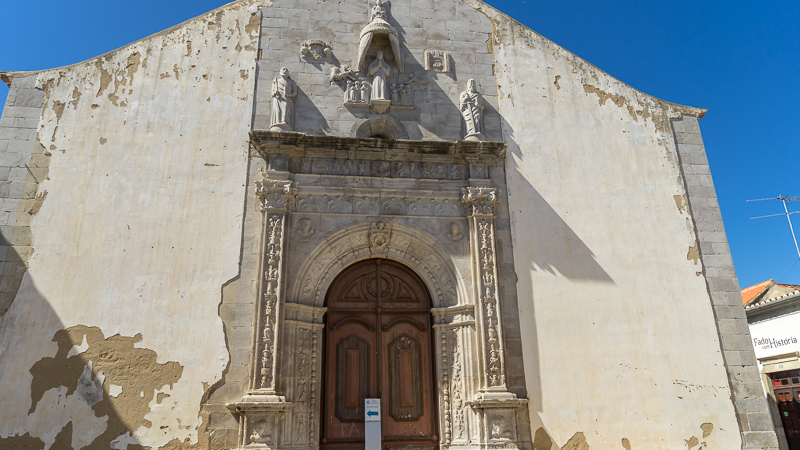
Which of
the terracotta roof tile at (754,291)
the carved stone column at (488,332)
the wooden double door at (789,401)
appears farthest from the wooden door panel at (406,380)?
the terracotta roof tile at (754,291)

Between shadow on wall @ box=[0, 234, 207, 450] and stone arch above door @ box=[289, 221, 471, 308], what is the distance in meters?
2.11

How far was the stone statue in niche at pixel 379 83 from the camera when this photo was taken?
8119 mm

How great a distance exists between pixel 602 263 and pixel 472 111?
9.42 feet

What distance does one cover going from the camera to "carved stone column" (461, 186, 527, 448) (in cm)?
670

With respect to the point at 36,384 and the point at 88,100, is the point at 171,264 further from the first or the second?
the point at 88,100

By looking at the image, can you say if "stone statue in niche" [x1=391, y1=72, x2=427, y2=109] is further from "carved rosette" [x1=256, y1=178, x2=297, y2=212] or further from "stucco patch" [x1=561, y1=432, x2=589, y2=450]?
"stucco patch" [x1=561, y1=432, x2=589, y2=450]

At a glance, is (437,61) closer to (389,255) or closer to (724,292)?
(389,255)

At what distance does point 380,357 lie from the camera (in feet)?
23.6

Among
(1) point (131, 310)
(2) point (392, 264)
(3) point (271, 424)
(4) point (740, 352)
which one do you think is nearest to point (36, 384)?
(1) point (131, 310)

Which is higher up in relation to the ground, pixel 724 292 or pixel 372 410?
pixel 724 292

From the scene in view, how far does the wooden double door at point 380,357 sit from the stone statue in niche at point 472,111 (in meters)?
2.20

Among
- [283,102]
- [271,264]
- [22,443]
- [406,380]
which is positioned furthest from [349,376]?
[283,102]

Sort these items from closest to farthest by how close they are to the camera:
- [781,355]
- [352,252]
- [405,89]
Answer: [352,252], [405,89], [781,355]

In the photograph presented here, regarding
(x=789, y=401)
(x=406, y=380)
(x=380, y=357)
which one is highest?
(x=380, y=357)
